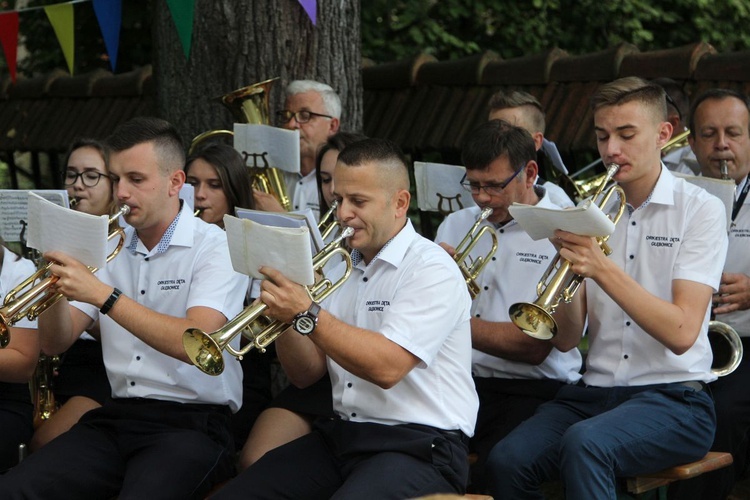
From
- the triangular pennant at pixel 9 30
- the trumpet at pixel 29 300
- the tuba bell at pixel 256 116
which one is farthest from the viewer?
the triangular pennant at pixel 9 30

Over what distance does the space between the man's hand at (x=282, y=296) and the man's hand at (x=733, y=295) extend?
1.76 metres

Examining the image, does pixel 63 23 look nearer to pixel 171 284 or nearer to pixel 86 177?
pixel 86 177

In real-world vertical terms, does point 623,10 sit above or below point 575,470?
above

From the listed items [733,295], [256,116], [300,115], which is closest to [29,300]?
[256,116]

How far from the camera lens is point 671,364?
4.01m

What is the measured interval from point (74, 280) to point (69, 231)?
0.16m

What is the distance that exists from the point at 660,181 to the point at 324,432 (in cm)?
146

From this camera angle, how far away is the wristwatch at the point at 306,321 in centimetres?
345

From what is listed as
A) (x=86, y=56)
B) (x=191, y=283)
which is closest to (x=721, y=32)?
(x=86, y=56)

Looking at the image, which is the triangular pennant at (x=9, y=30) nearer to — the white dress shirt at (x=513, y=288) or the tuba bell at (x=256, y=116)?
the tuba bell at (x=256, y=116)

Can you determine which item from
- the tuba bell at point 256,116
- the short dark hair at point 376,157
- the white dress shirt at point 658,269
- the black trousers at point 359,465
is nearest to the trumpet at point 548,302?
the white dress shirt at point 658,269

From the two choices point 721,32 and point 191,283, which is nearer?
point 191,283

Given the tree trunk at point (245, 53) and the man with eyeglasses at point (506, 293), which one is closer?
the man with eyeglasses at point (506, 293)

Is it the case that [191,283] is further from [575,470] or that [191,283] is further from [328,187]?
[575,470]
